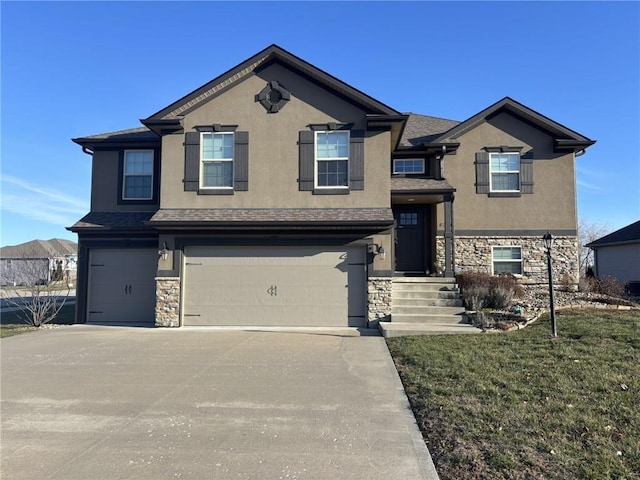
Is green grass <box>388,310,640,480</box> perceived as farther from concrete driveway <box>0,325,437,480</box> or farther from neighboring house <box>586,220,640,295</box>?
neighboring house <box>586,220,640,295</box>

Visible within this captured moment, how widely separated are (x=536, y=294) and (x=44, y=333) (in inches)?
535

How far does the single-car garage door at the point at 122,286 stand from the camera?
11883 mm

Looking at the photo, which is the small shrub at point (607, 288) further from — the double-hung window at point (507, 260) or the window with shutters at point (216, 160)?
the window with shutters at point (216, 160)

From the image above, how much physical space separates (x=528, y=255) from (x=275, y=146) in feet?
30.6

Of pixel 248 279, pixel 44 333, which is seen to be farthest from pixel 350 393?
pixel 44 333

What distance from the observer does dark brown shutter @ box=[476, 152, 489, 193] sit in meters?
14.3

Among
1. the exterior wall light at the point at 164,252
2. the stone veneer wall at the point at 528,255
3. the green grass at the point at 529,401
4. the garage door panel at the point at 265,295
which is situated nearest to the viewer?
the green grass at the point at 529,401

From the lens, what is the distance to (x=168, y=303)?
10977mm

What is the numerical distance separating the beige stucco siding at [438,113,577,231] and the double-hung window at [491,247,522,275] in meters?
0.76

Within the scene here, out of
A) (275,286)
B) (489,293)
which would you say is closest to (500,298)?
(489,293)

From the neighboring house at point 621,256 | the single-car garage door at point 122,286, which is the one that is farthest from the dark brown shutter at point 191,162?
the neighboring house at point 621,256

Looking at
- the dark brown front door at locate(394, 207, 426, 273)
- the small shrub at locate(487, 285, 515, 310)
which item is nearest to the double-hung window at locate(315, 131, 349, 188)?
the dark brown front door at locate(394, 207, 426, 273)

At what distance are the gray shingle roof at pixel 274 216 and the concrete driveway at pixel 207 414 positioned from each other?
3.31 m

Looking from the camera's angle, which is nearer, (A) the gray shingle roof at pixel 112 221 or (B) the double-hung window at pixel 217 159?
(B) the double-hung window at pixel 217 159
